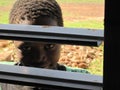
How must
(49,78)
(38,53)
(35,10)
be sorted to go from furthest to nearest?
(35,10), (38,53), (49,78)

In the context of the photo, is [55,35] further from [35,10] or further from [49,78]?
[35,10]

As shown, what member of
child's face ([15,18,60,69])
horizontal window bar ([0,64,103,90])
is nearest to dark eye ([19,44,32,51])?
child's face ([15,18,60,69])

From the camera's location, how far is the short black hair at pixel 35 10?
3.64 ft

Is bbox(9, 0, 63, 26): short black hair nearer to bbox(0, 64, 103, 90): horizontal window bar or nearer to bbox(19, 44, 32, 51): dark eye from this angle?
bbox(19, 44, 32, 51): dark eye

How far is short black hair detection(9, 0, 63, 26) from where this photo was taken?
3.64ft

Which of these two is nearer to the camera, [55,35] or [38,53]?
[55,35]

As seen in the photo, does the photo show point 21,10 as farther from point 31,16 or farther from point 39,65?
point 39,65

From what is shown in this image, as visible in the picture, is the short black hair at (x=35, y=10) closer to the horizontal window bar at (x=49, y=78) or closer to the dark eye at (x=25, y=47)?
the dark eye at (x=25, y=47)

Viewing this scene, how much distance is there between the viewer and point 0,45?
1317mm

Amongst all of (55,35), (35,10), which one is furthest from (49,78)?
(35,10)

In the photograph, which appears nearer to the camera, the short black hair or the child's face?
the child's face

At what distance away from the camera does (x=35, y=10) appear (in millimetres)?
1119
